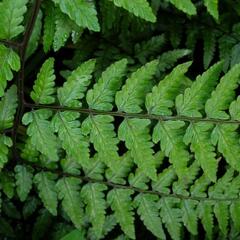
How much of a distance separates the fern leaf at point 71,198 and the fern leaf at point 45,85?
429mm

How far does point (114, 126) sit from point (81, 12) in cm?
79

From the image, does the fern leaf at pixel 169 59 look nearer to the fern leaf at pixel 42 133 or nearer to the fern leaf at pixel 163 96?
the fern leaf at pixel 163 96

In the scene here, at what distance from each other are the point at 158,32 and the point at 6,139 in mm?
1105

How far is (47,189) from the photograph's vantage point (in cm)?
226

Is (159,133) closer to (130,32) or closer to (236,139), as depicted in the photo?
A: (236,139)

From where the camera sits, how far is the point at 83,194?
2260 millimetres

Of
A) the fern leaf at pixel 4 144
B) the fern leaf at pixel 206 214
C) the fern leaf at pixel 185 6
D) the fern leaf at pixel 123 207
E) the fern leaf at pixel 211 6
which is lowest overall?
the fern leaf at pixel 206 214

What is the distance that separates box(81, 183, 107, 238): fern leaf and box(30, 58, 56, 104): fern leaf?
1.52 feet

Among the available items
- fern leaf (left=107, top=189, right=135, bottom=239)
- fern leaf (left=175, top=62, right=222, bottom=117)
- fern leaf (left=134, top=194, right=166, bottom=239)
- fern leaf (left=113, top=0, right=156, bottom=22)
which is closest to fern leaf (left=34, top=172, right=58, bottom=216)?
fern leaf (left=107, top=189, right=135, bottom=239)

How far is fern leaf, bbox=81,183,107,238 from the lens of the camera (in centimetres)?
223

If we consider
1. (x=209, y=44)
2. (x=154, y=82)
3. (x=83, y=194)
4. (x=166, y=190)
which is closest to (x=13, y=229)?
(x=83, y=194)

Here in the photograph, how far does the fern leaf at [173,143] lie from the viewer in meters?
1.92

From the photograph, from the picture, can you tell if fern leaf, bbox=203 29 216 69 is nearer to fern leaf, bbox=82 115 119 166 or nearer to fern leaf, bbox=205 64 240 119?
fern leaf, bbox=205 64 240 119

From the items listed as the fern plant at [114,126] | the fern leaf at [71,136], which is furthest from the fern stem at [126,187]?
the fern leaf at [71,136]
